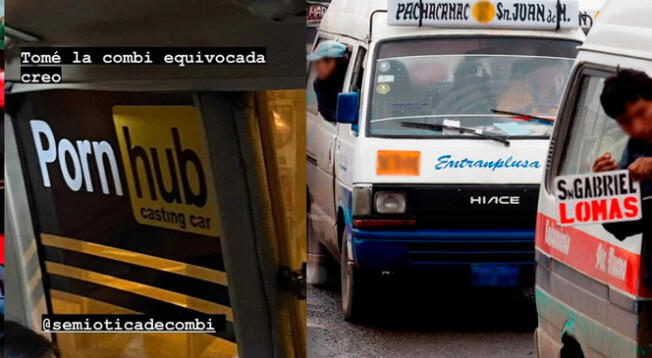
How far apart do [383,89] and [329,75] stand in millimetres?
406

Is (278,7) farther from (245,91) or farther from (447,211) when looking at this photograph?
(447,211)

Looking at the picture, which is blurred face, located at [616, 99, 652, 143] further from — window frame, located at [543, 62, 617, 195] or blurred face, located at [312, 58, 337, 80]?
blurred face, located at [312, 58, 337, 80]

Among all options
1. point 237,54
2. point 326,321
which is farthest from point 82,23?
point 326,321

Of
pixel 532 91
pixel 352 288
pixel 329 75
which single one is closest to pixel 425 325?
pixel 352 288

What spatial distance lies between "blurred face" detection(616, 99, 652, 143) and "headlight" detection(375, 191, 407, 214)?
407 centimetres

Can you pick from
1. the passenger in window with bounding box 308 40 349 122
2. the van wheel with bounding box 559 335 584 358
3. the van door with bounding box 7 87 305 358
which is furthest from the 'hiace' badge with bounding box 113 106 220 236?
the passenger in window with bounding box 308 40 349 122

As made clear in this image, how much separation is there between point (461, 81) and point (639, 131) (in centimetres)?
460

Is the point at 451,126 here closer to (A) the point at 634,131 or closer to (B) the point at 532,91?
(B) the point at 532,91

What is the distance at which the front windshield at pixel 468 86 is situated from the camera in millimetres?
8734

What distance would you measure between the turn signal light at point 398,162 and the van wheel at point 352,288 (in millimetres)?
709

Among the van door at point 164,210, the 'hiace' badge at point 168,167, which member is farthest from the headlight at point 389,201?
the 'hiace' badge at point 168,167

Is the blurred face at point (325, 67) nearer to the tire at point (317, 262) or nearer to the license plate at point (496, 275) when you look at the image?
the license plate at point (496, 275)

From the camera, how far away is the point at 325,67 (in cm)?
845

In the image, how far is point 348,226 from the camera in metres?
8.80
